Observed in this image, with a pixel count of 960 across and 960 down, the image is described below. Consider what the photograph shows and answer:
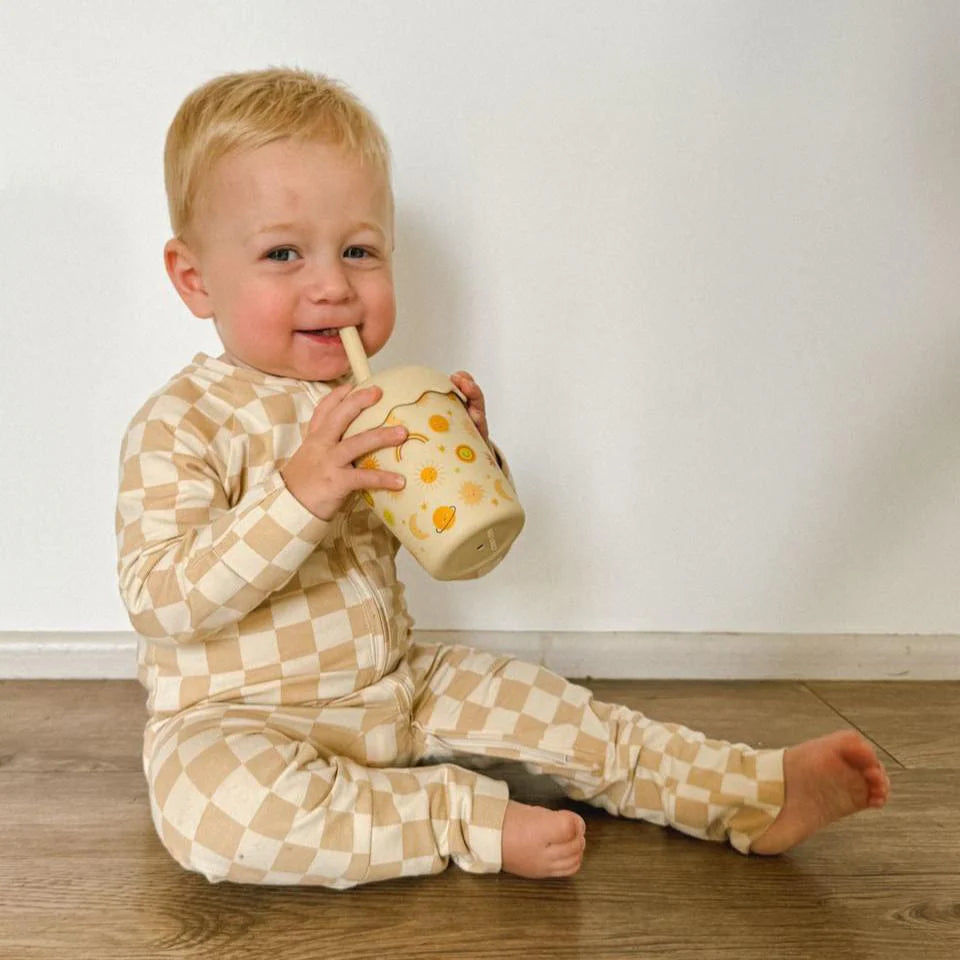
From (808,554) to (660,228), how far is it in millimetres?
456

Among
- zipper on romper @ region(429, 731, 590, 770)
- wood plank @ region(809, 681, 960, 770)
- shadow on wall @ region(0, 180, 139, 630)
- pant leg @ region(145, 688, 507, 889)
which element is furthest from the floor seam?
shadow on wall @ region(0, 180, 139, 630)

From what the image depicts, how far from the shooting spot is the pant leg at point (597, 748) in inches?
34.9

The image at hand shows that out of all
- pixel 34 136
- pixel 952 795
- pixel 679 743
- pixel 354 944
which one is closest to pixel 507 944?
pixel 354 944

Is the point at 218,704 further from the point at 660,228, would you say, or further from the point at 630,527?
the point at 660,228

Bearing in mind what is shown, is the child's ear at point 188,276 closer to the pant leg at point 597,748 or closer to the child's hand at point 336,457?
the child's hand at point 336,457

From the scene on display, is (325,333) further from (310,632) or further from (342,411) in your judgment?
(310,632)

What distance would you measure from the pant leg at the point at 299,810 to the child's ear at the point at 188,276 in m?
0.37

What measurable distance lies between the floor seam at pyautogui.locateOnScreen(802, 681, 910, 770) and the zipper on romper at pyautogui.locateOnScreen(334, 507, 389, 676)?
0.52 m

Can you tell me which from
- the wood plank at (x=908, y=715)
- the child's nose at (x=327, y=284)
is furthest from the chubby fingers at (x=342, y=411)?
the wood plank at (x=908, y=715)

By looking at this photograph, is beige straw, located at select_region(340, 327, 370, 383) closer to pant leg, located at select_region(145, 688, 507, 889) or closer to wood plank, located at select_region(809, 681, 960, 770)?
pant leg, located at select_region(145, 688, 507, 889)

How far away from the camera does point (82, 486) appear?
50.3 inches

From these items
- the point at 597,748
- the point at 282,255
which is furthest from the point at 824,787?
the point at 282,255

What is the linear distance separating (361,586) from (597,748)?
26 centimetres

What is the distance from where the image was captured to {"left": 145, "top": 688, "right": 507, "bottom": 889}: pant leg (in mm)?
765
